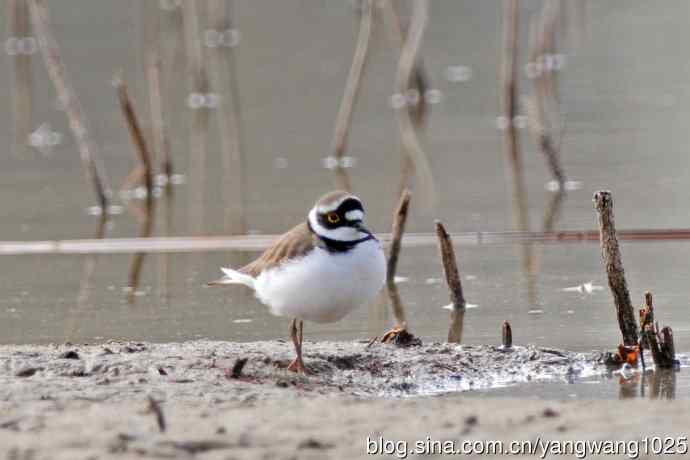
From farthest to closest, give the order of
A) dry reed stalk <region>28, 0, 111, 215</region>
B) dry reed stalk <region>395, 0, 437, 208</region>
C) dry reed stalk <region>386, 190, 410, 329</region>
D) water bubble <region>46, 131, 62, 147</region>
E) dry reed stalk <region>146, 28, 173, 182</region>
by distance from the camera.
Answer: water bubble <region>46, 131, 62, 147</region> < dry reed stalk <region>146, 28, 173, 182</region> < dry reed stalk <region>395, 0, 437, 208</region> < dry reed stalk <region>28, 0, 111, 215</region> < dry reed stalk <region>386, 190, 410, 329</region>

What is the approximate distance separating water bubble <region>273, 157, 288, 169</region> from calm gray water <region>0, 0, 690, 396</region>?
7 centimetres

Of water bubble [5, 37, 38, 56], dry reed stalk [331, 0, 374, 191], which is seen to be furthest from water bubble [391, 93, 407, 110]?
water bubble [5, 37, 38, 56]

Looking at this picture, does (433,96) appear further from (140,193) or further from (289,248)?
(289,248)

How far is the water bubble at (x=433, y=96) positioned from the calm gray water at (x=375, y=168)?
0.10 metres

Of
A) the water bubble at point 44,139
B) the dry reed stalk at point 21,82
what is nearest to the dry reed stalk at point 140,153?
the water bubble at point 44,139

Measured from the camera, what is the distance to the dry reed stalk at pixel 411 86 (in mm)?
12799

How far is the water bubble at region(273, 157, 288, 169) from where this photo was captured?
1346cm

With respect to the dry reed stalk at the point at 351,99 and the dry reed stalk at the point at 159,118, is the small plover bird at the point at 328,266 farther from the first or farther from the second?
the dry reed stalk at the point at 159,118

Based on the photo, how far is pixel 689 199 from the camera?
35.8 feet

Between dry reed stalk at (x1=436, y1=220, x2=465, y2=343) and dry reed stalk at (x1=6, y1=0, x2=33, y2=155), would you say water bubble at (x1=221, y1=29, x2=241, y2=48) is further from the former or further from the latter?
dry reed stalk at (x1=436, y1=220, x2=465, y2=343)

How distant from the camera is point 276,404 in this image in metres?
5.36

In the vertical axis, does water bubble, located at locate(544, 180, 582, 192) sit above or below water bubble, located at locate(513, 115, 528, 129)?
below

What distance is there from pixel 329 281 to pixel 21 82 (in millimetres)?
13782

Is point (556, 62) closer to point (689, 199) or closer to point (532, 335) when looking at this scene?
point (689, 199)
